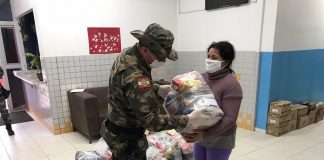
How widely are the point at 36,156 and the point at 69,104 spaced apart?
3.11 feet

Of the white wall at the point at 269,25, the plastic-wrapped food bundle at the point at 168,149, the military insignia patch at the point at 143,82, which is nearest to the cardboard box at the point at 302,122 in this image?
the white wall at the point at 269,25

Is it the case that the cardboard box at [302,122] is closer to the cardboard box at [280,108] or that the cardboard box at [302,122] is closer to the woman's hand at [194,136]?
the cardboard box at [280,108]

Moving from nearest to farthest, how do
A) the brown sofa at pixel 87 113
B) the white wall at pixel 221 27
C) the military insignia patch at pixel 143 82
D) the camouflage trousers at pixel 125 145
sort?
the military insignia patch at pixel 143 82, the camouflage trousers at pixel 125 145, the brown sofa at pixel 87 113, the white wall at pixel 221 27

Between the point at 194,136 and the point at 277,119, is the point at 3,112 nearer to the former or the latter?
the point at 194,136

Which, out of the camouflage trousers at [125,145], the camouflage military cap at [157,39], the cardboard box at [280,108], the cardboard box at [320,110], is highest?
the camouflage military cap at [157,39]

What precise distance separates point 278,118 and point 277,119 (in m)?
0.02

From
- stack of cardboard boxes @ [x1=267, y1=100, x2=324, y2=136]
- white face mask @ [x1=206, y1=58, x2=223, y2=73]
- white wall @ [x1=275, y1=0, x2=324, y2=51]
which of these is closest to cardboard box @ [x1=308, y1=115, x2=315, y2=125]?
stack of cardboard boxes @ [x1=267, y1=100, x2=324, y2=136]

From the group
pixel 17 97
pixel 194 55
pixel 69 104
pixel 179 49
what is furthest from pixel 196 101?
pixel 17 97

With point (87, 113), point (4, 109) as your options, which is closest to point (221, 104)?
point (87, 113)

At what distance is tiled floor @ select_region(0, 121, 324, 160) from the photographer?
9.32ft

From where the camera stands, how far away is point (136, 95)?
1146 millimetres

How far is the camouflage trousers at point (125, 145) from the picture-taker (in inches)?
55.1

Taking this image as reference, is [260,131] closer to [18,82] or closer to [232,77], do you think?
[232,77]

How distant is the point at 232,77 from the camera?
146cm
